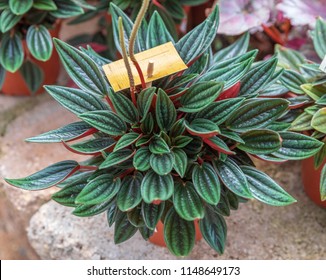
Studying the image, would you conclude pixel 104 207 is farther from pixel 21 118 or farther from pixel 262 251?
pixel 21 118

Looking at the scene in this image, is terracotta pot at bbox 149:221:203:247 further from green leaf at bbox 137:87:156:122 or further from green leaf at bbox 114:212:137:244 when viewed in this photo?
green leaf at bbox 137:87:156:122

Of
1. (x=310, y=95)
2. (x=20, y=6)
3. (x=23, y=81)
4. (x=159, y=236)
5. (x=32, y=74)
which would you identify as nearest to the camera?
(x=310, y=95)

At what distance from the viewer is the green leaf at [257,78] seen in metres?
1.13

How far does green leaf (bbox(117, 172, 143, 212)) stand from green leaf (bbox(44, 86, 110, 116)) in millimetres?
166

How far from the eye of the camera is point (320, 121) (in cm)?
118

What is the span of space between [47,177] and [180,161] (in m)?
0.29

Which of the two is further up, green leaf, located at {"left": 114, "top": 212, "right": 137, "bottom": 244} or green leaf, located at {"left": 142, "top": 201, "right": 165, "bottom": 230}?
green leaf, located at {"left": 142, "top": 201, "right": 165, "bottom": 230}

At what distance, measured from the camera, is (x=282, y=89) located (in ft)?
4.17

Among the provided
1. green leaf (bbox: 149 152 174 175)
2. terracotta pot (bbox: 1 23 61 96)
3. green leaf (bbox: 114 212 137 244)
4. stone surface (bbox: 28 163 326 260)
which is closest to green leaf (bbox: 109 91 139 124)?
green leaf (bbox: 149 152 174 175)

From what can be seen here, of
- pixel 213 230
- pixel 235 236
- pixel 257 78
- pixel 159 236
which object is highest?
pixel 257 78

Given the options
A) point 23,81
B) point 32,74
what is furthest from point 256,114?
point 23,81

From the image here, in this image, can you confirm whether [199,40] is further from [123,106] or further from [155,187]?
[155,187]

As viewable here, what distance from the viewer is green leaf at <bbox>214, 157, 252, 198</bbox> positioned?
103cm
